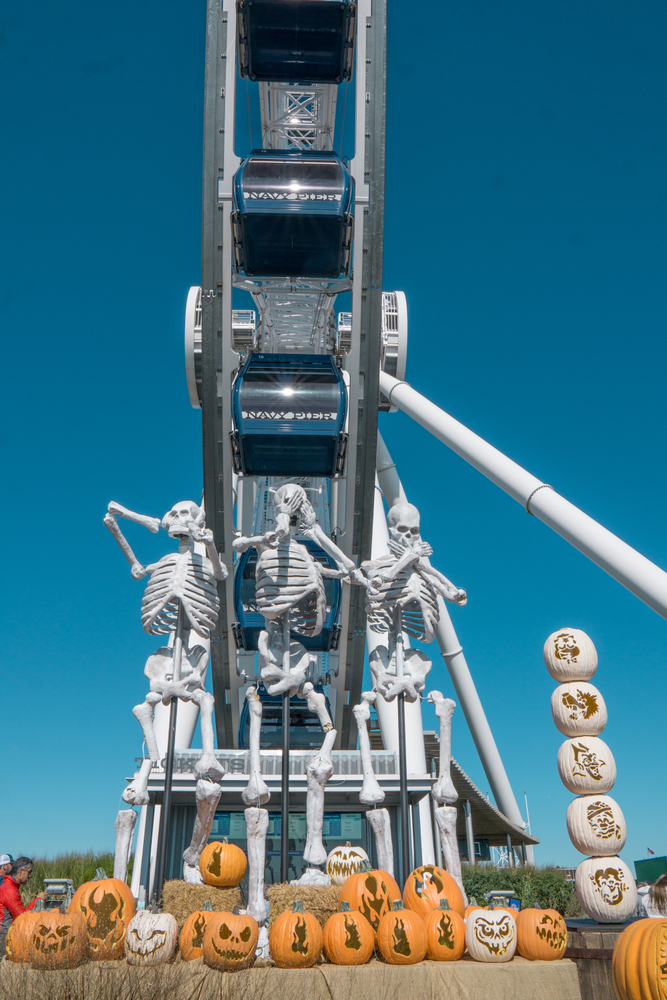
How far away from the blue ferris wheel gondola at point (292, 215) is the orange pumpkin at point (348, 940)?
1316cm

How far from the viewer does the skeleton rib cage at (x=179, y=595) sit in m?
8.28

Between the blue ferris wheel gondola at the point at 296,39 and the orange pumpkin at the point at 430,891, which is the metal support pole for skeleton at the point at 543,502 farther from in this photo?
the blue ferris wheel gondola at the point at 296,39

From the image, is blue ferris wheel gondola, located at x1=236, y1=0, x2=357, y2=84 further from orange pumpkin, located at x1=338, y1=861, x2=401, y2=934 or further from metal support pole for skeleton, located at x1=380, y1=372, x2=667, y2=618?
orange pumpkin, located at x1=338, y1=861, x2=401, y2=934

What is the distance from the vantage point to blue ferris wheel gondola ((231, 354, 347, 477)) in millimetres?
16422

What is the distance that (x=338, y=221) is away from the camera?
1570 centimetres

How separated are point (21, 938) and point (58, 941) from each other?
16.5 inches

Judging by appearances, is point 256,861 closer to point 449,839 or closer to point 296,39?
point 449,839

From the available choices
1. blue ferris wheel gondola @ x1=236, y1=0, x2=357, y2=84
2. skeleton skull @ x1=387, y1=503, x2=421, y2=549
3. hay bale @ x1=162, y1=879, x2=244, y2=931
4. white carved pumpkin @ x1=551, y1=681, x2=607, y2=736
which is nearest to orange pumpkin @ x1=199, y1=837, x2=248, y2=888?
hay bale @ x1=162, y1=879, x2=244, y2=931

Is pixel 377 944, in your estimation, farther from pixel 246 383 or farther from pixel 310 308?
pixel 310 308

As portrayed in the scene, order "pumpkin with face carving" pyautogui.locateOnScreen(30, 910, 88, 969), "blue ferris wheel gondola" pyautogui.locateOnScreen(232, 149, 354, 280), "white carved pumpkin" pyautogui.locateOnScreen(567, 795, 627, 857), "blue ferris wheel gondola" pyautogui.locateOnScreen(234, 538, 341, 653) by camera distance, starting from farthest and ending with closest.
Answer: "blue ferris wheel gondola" pyautogui.locateOnScreen(234, 538, 341, 653)
"blue ferris wheel gondola" pyautogui.locateOnScreen(232, 149, 354, 280)
"white carved pumpkin" pyautogui.locateOnScreen(567, 795, 627, 857)
"pumpkin with face carving" pyautogui.locateOnScreen(30, 910, 88, 969)

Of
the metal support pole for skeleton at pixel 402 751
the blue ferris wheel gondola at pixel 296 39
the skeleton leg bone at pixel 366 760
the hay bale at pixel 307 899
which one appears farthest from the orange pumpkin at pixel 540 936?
the blue ferris wheel gondola at pixel 296 39

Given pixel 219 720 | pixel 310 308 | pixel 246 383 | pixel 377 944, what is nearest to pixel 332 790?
pixel 219 720

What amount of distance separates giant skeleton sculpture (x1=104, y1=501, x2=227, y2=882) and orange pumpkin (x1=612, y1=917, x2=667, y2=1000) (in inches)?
144

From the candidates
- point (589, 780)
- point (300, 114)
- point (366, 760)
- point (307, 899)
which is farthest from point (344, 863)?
point (300, 114)
